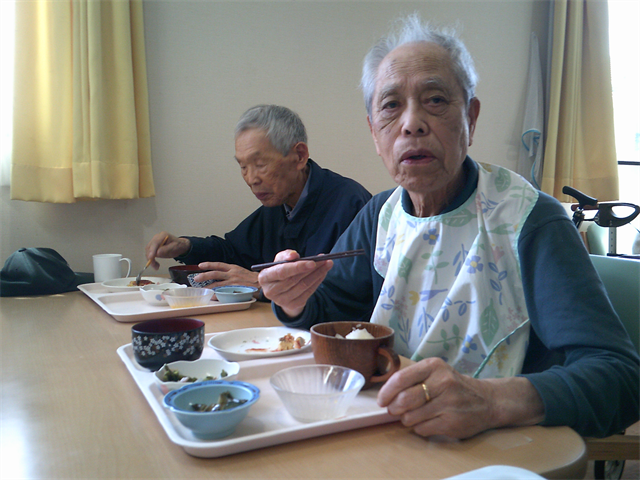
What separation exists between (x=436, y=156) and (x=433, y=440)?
62 centimetres

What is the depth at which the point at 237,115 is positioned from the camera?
102 inches

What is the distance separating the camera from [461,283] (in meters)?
1.01

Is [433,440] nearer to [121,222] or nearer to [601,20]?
[121,222]

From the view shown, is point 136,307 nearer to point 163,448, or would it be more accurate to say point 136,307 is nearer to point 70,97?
point 163,448

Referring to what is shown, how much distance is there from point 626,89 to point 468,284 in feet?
11.5

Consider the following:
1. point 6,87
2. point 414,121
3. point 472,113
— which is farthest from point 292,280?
point 6,87

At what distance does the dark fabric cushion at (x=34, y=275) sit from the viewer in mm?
1703

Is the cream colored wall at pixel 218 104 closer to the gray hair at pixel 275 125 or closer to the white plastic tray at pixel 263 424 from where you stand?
the gray hair at pixel 275 125

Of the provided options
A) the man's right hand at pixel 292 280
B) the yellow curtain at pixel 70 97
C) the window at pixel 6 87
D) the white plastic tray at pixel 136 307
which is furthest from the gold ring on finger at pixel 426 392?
the window at pixel 6 87

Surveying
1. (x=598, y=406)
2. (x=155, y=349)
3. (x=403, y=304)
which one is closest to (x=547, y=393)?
(x=598, y=406)

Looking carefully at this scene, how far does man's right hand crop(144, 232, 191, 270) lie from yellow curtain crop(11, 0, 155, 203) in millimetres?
405

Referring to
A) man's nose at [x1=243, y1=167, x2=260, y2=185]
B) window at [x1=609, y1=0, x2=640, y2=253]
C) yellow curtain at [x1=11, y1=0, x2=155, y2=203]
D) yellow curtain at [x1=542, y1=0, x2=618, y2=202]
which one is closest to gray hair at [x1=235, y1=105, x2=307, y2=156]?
man's nose at [x1=243, y1=167, x2=260, y2=185]

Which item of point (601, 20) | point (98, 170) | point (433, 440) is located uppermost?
point (601, 20)

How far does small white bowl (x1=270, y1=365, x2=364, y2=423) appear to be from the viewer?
0.64 meters
